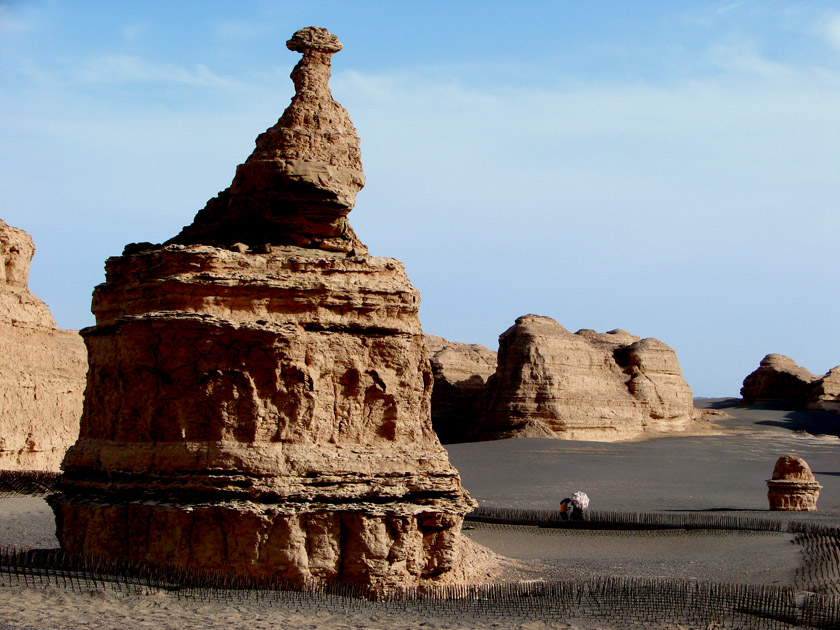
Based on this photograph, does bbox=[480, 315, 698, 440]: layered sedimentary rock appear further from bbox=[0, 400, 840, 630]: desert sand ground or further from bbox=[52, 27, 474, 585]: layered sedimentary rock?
bbox=[52, 27, 474, 585]: layered sedimentary rock

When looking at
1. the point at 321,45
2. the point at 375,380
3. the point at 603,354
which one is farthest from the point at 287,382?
the point at 603,354

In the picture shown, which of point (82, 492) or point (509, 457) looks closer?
point (82, 492)

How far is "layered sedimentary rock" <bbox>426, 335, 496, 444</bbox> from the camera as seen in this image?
43.5 metres

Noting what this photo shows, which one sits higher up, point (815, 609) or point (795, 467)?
point (795, 467)

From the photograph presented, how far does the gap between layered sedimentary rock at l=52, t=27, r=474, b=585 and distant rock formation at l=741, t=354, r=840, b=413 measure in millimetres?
43731

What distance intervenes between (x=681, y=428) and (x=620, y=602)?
35826 millimetres

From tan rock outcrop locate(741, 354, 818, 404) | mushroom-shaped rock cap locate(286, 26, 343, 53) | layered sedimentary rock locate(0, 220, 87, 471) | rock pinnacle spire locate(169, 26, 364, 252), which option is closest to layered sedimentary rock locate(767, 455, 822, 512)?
rock pinnacle spire locate(169, 26, 364, 252)

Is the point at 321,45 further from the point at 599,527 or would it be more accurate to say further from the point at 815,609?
the point at 599,527

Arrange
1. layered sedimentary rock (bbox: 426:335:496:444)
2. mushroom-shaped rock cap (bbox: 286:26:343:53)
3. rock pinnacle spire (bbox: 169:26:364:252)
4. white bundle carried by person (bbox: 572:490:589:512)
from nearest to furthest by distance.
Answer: rock pinnacle spire (bbox: 169:26:364:252)
mushroom-shaped rock cap (bbox: 286:26:343:53)
white bundle carried by person (bbox: 572:490:589:512)
layered sedimentary rock (bbox: 426:335:496:444)

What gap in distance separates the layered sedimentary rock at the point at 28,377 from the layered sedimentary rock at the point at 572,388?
57.5 ft

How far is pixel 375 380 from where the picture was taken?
12.0 meters

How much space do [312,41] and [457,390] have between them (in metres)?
32.3

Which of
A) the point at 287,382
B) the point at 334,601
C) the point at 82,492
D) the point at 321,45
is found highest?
the point at 321,45

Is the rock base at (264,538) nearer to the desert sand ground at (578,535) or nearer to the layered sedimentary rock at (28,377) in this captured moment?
the desert sand ground at (578,535)
